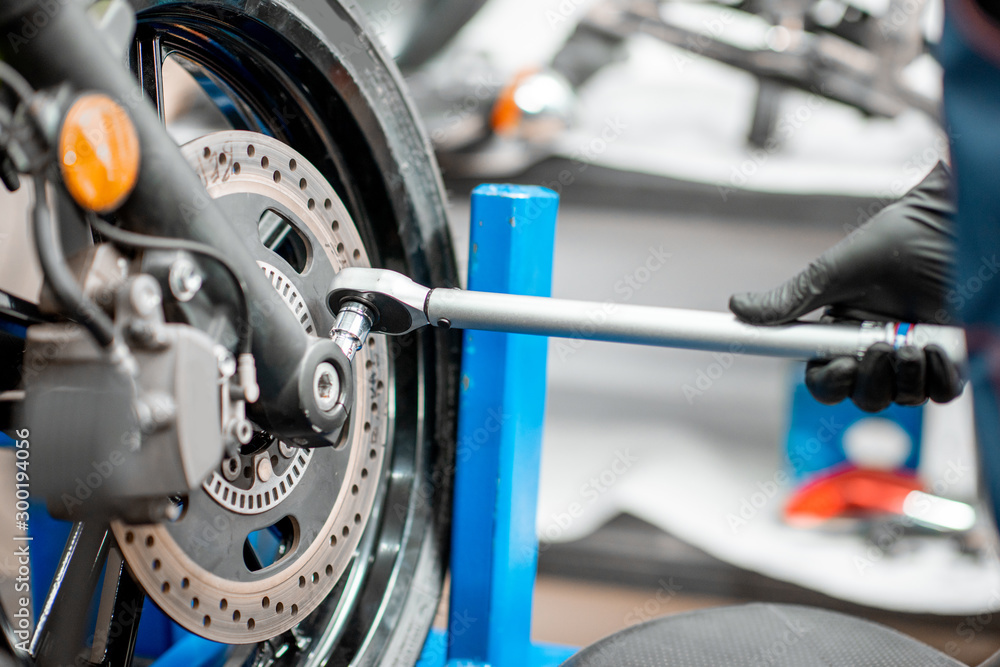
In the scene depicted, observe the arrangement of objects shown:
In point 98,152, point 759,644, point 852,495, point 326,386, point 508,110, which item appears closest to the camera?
point 98,152

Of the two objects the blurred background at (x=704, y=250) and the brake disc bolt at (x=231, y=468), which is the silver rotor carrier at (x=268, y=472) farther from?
the blurred background at (x=704, y=250)

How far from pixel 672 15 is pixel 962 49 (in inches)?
79.2

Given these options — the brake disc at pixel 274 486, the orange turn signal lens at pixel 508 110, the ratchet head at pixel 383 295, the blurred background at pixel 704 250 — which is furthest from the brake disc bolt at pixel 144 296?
the orange turn signal lens at pixel 508 110

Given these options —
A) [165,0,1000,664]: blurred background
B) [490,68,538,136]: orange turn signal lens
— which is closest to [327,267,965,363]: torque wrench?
[165,0,1000,664]: blurred background

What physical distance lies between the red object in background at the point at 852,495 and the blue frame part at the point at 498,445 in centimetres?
126

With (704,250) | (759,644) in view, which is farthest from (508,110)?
(759,644)

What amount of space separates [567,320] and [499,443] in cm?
20

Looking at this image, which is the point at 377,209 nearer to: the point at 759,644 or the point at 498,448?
the point at 498,448

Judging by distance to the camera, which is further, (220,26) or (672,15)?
(672,15)

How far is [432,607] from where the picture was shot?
864 millimetres

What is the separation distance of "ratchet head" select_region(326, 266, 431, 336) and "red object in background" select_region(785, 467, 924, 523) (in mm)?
1501

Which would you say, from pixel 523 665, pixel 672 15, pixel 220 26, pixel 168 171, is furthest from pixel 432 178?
pixel 672 15

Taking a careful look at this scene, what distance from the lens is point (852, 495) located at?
6.08ft

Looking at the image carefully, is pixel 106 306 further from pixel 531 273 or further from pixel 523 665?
pixel 523 665
